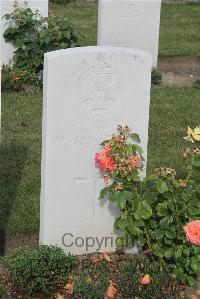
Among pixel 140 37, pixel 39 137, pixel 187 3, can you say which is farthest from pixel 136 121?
pixel 187 3

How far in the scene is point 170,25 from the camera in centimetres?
1493

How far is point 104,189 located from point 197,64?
286 inches

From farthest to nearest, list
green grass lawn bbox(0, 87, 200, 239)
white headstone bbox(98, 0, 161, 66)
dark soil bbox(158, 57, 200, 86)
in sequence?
dark soil bbox(158, 57, 200, 86) < white headstone bbox(98, 0, 161, 66) < green grass lawn bbox(0, 87, 200, 239)

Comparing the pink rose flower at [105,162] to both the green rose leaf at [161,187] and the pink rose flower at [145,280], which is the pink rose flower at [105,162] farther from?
the pink rose flower at [145,280]

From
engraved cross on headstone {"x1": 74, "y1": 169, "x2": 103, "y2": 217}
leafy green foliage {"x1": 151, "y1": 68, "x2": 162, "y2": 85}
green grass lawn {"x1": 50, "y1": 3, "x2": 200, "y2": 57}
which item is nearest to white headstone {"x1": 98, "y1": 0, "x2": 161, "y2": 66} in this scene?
leafy green foliage {"x1": 151, "y1": 68, "x2": 162, "y2": 85}

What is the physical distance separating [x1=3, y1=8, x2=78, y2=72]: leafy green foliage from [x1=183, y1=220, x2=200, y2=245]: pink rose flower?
223 inches

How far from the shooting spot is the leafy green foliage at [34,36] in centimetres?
1016

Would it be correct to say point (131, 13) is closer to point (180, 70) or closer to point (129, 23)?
point (129, 23)

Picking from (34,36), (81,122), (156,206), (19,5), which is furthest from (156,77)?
(156,206)

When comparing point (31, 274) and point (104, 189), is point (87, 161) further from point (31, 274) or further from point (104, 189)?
point (31, 274)

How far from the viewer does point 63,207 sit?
A: 17.7 ft

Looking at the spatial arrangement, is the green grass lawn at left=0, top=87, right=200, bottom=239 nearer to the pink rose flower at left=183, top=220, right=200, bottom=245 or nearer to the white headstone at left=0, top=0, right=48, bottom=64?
the white headstone at left=0, top=0, right=48, bottom=64

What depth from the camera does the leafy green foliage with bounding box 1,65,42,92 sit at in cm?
977

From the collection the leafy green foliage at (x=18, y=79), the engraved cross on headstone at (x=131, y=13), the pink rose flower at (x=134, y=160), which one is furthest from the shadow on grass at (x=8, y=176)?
the engraved cross on headstone at (x=131, y=13)
